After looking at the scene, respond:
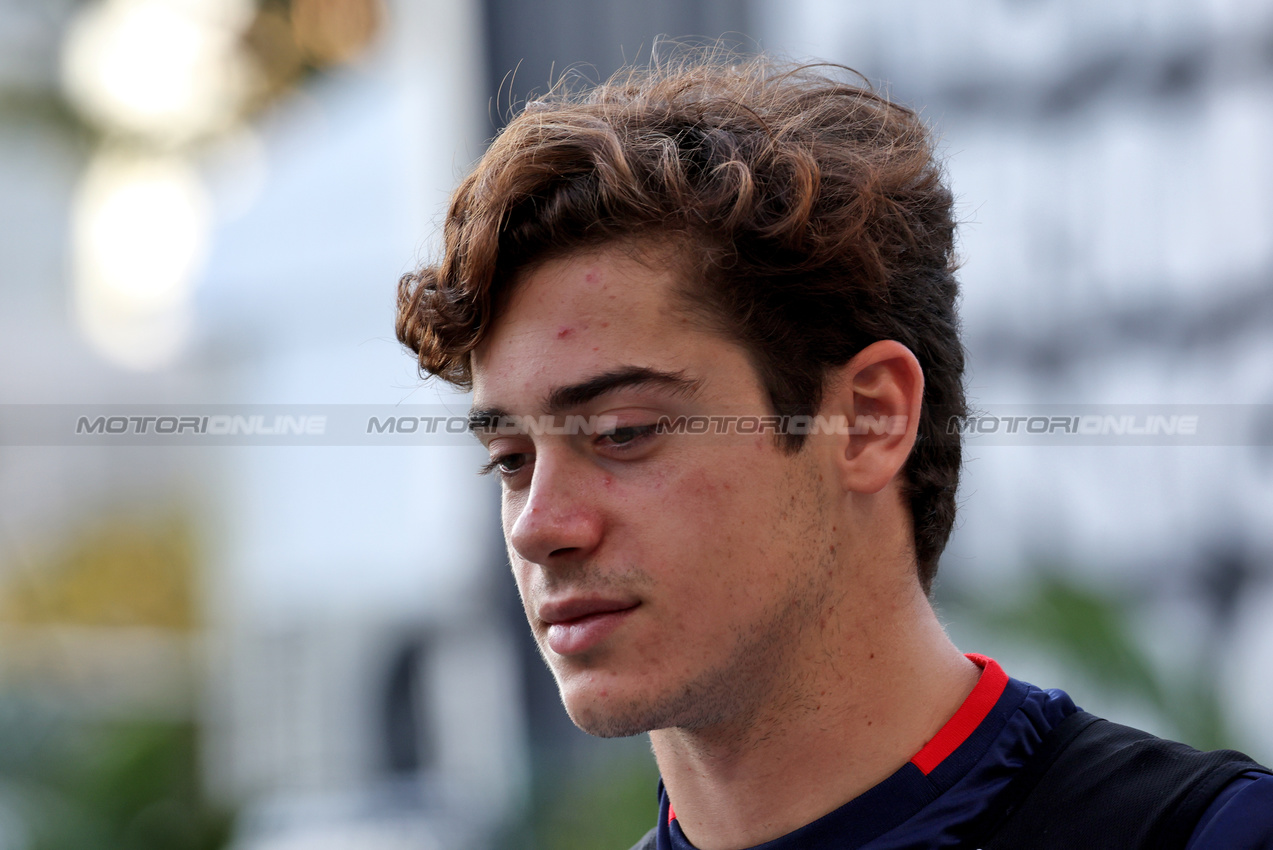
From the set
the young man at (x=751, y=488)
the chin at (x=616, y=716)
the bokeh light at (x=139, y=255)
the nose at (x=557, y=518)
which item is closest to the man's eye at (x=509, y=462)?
the young man at (x=751, y=488)

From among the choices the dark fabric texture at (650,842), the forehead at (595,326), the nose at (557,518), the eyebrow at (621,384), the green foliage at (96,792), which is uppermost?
the forehead at (595,326)

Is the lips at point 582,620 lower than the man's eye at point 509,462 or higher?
lower

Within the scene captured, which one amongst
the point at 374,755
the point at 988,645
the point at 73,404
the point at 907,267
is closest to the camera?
the point at 907,267

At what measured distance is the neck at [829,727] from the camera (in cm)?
168

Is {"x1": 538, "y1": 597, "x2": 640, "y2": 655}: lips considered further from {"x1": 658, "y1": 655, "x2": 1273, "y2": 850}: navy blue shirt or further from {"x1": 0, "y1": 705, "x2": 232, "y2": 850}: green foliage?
{"x1": 0, "y1": 705, "x2": 232, "y2": 850}: green foliage

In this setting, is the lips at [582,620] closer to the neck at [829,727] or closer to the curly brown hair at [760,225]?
the neck at [829,727]

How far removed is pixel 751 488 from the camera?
1.65 meters

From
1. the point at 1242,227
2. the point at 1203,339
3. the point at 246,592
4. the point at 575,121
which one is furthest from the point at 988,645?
the point at 246,592

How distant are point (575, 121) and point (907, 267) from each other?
2.02 ft

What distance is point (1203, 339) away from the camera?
505 centimetres

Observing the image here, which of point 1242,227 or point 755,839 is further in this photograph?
point 1242,227

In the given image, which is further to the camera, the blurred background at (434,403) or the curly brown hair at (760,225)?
the blurred background at (434,403)

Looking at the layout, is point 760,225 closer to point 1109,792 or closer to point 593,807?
point 1109,792

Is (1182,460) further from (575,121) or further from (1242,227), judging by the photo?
(575,121)
